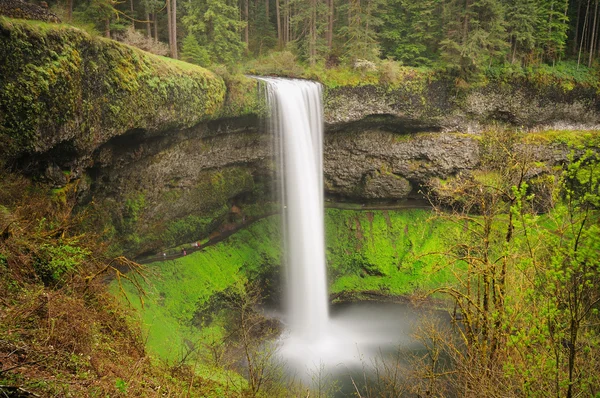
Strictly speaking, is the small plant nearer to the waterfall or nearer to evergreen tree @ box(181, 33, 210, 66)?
the waterfall

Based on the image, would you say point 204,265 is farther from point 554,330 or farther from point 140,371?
point 554,330

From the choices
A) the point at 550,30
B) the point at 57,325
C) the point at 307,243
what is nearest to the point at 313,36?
the point at 307,243

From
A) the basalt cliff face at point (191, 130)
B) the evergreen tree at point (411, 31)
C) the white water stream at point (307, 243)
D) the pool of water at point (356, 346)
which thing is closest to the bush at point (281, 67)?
the white water stream at point (307, 243)

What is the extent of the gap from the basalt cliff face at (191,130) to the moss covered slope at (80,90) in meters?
0.04

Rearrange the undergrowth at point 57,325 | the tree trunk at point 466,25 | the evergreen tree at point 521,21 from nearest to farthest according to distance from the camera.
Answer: the undergrowth at point 57,325 < the tree trunk at point 466,25 < the evergreen tree at point 521,21

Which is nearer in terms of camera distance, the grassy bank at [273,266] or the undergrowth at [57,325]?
the undergrowth at [57,325]

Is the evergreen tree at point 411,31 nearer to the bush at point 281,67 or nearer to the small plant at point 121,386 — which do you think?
the bush at point 281,67

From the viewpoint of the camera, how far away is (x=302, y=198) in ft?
76.3

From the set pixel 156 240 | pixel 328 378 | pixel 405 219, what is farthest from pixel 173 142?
pixel 405 219

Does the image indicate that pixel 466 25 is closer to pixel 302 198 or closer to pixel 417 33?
pixel 417 33

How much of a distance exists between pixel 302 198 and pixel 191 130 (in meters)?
7.45

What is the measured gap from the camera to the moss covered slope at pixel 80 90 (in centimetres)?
999

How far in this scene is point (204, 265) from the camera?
2234 cm

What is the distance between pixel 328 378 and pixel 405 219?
1486cm
